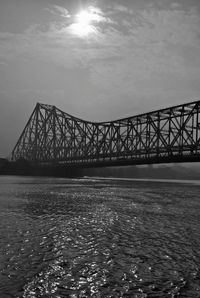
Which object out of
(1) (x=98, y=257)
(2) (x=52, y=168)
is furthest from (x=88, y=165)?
(1) (x=98, y=257)

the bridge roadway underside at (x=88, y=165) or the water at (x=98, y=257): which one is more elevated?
the bridge roadway underside at (x=88, y=165)

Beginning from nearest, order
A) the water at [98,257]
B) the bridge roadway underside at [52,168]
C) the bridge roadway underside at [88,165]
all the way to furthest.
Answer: the water at [98,257] < the bridge roadway underside at [88,165] < the bridge roadway underside at [52,168]

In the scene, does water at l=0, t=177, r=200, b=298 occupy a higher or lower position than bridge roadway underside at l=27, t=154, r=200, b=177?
lower

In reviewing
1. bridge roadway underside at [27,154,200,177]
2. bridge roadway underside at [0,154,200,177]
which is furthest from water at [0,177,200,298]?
bridge roadway underside at [0,154,200,177]

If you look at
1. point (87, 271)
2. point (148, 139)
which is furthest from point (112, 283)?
point (148, 139)

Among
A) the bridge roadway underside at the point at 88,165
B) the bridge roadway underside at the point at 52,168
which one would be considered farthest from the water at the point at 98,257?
the bridge roadway underside at the point at 52,168

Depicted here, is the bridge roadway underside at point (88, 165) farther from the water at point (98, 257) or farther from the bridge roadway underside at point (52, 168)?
the water at point (98, 257)

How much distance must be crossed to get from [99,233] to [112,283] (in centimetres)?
669

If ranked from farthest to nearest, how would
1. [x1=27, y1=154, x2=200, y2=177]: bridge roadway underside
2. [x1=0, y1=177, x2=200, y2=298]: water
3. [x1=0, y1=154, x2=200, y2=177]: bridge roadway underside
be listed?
[x1=0, y1=154, x2=200, y2=177]: bridge roadway underside, [x1=27, y1=154, x2=200, y2=177]: bridge roadway underside, [x1=0, y1=177, x2=200, y2=298]: water

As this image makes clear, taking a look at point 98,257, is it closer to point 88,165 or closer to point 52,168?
point 88,165

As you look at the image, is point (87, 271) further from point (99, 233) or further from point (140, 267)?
point (99, 233)

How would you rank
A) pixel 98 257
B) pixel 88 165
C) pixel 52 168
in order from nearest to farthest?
pixel 98 257
pixel 88 165
pixel 52 168

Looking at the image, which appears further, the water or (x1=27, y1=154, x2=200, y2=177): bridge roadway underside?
(x1=27, y1=154, x2=200, y2=177): bridge roadway underside

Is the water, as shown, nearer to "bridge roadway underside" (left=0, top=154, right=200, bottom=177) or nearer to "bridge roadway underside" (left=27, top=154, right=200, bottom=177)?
"bridge roadway underside" (left=27, top=154, right=200, bottom=177)
